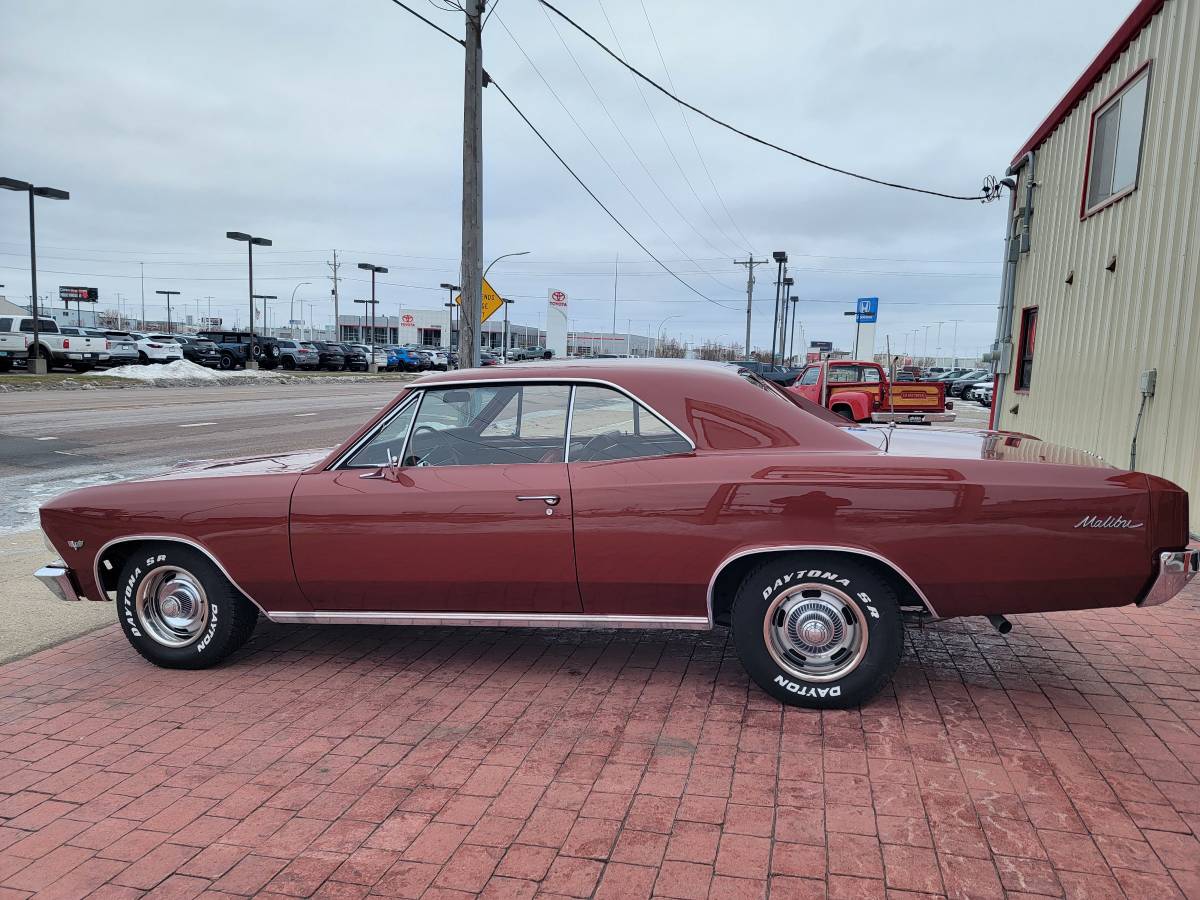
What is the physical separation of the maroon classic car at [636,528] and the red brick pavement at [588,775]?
36 centimetres

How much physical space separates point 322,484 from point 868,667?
257cm

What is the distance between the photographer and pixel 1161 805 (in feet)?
9.58

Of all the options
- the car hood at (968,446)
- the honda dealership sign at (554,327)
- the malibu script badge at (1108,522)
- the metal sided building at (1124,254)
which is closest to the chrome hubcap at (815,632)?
the car hood at (968,446)

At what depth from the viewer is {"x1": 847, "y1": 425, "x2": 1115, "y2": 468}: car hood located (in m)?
3.59

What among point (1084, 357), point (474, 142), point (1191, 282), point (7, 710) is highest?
point (474, 142)

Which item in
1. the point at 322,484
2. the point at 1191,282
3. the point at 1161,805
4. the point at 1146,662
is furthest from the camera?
the point at 1191,282

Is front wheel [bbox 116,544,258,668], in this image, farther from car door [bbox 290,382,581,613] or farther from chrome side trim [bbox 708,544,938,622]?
chrome side trim [bbox 708,544,938,622]

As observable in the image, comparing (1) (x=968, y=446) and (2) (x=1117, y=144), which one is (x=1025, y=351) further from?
(1) (x=968, y=446)

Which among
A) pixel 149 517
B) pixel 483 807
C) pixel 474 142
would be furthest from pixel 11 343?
pixel 483 807

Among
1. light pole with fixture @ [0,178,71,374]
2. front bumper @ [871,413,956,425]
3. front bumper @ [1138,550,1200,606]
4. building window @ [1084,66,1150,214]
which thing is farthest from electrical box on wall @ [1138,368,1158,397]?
light pole with fixture @ [0,178,71,374]

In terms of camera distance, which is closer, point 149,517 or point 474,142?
point 149,517

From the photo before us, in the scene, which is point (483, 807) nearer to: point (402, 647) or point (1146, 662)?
point (402, 647)

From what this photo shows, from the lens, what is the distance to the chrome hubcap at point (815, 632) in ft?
11.7

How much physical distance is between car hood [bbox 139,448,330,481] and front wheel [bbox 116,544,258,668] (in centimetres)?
38
